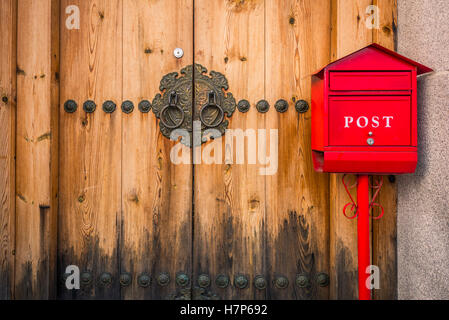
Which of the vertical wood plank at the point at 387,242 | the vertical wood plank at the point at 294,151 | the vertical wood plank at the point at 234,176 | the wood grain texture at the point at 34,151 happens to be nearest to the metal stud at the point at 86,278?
the wood grain texture at the point at 34,151

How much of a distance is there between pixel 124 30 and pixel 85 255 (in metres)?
1.18

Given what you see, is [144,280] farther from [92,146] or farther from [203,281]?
[92,146]

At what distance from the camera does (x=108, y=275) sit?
5.39ft

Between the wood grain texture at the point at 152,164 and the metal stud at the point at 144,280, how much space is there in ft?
0.07

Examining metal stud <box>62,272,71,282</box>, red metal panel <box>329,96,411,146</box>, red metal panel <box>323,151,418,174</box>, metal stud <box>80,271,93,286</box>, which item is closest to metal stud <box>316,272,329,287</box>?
red metal panel <box>323,151,418,174</box>

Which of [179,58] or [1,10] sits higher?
[1,10]

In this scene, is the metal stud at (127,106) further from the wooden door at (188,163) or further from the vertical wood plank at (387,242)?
the vertical wood plank at (387,242)

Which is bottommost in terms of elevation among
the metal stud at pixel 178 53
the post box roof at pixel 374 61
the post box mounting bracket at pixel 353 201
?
the post box mounting bracket at pixel 353 201

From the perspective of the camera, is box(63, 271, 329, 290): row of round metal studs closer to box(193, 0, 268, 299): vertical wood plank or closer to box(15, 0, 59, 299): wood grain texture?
box(193, 0, 268, 299): vertical wood plank

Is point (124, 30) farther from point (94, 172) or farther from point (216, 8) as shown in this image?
point (94, 172)

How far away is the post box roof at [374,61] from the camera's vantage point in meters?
1.29

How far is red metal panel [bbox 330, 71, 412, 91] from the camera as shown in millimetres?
1283

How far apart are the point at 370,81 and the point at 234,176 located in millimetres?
764

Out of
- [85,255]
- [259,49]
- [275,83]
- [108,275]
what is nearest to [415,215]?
[275,83]
